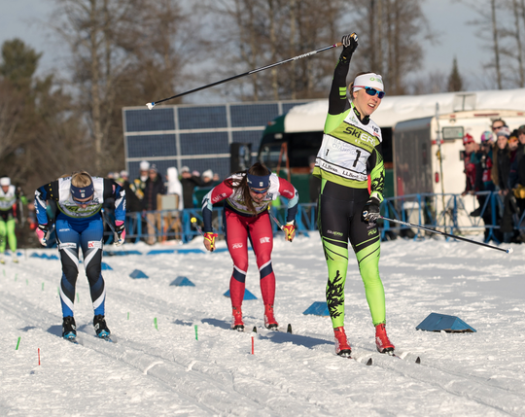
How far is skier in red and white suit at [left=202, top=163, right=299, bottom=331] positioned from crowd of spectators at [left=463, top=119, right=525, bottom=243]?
610 centimetres

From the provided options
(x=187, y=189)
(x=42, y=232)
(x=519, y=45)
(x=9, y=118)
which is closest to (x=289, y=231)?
(x=42, y=232)

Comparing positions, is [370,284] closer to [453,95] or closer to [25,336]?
[25,336]

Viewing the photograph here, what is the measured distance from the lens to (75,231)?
304 inches

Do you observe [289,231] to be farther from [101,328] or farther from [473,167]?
[473,167]

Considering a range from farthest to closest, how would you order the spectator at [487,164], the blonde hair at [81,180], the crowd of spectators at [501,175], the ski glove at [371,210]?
1. the spectator at [487,164]
2. the crowd of spectators at [501,175]
3. the blonde hair at [81,180]
4. the ski glove at [371,210]

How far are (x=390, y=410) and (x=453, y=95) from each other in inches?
683

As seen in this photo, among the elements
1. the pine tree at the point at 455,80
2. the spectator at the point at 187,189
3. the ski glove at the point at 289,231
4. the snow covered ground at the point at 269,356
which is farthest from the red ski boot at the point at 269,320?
the pine tree at the point at 455,80

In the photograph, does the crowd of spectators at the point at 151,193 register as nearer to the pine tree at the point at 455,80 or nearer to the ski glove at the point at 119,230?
the ski glove at the point at 119,230

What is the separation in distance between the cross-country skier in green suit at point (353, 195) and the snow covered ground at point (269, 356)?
0.39 meters

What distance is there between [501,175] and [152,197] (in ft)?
32.2

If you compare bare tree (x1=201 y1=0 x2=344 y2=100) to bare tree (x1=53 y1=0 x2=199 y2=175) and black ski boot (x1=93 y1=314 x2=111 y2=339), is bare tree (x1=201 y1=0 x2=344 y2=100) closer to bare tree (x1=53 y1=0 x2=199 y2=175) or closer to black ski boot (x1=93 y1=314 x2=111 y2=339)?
bare tree (x1=53 y1=0 x2=199 y2=175)

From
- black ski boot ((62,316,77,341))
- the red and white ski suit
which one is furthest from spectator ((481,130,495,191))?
black ski boot ((62,316,77,341))

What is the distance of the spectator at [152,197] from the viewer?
66.2 ft

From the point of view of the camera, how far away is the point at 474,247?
45.6 feet
